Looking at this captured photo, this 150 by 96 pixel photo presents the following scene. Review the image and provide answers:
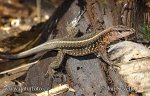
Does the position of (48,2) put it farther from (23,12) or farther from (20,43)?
(20,43)

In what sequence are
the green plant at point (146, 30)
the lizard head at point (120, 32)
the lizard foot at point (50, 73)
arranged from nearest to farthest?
the lizard head at point (120, 32), the lizard foot at point (50, 73), the green plant at point (146, 30)

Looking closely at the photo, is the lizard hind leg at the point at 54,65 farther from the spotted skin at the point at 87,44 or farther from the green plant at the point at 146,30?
the green plant at the point at 146,30

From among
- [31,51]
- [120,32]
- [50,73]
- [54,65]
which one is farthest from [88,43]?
[31,51]

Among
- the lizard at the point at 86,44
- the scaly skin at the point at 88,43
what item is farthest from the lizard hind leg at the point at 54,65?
the scaly skin at the point at 88,43

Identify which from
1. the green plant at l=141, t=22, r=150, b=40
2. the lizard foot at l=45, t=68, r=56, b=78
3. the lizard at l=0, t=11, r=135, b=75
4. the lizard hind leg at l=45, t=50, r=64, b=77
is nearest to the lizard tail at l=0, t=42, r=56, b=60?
the lizard at l=0, t=11, r=135, b=75

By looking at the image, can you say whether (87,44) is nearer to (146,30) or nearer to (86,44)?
(86,44)

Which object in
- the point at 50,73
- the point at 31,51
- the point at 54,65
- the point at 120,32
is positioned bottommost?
the point at 50,73

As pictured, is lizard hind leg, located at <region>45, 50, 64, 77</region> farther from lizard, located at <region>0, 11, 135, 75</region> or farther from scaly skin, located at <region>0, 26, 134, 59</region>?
scaly skin, located at <region>0, 26, 134, 59</region>

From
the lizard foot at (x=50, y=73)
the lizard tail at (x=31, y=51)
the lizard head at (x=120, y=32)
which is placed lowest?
the lizard foot at (x=50, y=73)

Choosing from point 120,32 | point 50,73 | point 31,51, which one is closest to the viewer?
point 120,32
